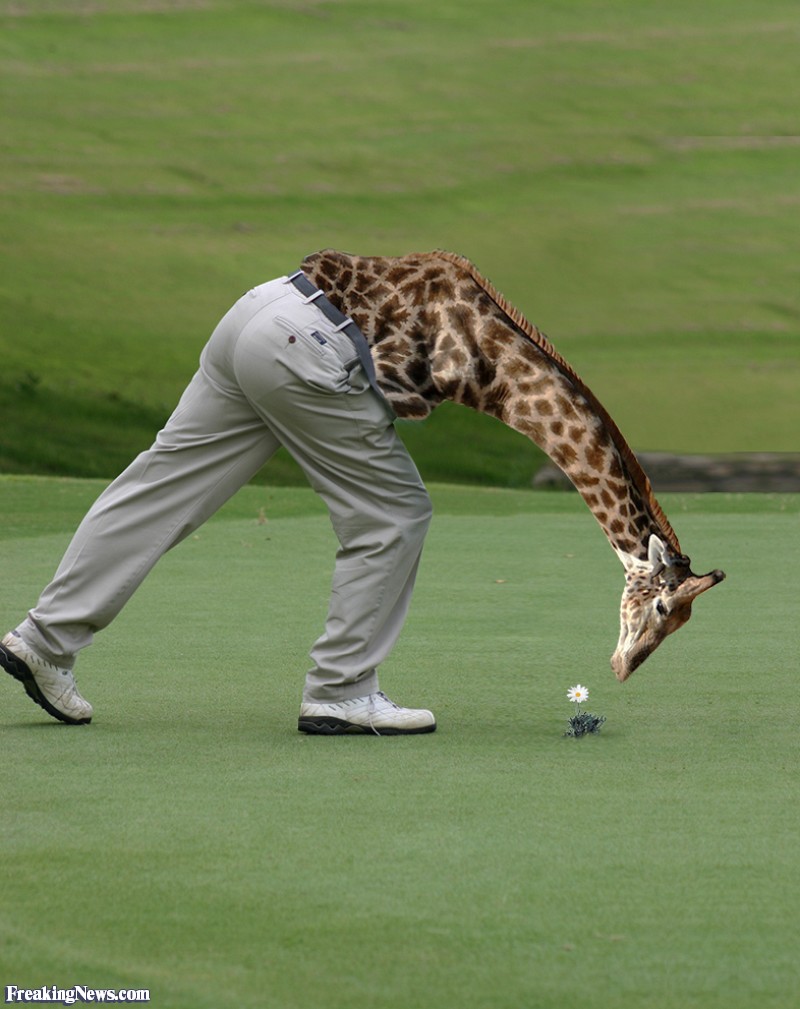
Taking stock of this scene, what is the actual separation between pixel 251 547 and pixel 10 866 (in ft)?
19.8

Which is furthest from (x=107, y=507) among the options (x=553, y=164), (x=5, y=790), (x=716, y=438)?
(x=553, y=164)

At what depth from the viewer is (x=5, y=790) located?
12.1 feet

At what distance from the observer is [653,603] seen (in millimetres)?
4340

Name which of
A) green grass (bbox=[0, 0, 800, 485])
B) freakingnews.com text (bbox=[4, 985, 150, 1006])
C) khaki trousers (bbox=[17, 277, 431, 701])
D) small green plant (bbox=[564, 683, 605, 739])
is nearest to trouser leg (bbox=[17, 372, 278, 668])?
khaki trousers (bbox=[17, 277, 431, 701])

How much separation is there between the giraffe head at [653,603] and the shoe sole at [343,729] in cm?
52

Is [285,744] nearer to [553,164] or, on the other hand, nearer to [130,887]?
[130,887]

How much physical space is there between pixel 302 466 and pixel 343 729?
0.67m

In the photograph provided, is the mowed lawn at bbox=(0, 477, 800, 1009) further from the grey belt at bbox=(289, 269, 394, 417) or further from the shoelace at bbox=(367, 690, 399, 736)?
the grey belt at bbox=(289, 269, 394, 417)

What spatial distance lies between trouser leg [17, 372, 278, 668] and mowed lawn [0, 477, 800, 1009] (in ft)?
0.86

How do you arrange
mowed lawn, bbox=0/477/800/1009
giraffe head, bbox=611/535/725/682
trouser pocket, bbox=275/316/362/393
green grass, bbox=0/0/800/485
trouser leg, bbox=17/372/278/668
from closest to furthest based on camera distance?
1. mowed lawn, bbox=0/477/800/1009
2. giraffe head, bbox=611/535/725/682
3. trouser pocket, bbox=275/316/362/393
4. trouser leg, bbox=17/372/278/668
5. green grass, bbox=0/0/800/485

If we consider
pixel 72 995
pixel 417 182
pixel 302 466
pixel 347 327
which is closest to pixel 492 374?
pixel 347 327

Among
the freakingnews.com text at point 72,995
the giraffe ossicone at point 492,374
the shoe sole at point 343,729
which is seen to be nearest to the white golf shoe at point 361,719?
the shoe sole at point 343,729

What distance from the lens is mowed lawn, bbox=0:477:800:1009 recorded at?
8.47 feet

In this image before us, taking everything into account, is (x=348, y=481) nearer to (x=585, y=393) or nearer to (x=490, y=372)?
(x=490, y=372)
